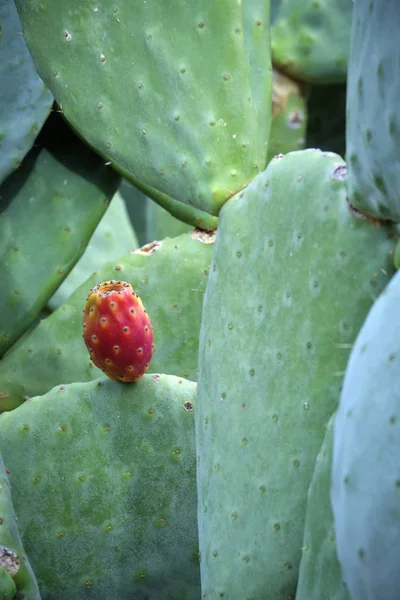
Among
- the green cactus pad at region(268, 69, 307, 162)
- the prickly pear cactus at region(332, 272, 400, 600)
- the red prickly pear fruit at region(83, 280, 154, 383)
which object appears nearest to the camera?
the prickly pear cactus at region(332, 272, 400, 600)

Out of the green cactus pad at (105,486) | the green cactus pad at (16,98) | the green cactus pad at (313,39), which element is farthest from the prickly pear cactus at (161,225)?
the green cactus pad at (105,486)

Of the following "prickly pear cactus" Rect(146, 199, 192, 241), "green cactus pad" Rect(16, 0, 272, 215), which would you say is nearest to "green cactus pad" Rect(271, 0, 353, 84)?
"prickly pear cactus" Rect(146, 199, 192, 241)

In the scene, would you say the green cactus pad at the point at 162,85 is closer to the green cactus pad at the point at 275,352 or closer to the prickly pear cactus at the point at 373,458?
the green cactus pad at the point at 275,352

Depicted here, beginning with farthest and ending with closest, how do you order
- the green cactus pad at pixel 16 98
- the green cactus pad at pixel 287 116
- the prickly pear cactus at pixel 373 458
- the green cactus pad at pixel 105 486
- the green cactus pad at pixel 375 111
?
the green cactus pad at pixel 287 116
the green cactus pad at pixel 16 98
the green cactus pad at pixel 105 486
the green cactus pad at pixel 375 111
the prickly pear cactus at pixel 373 458

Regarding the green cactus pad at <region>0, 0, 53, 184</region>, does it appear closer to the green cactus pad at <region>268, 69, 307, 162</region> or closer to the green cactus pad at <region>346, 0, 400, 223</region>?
the green cactus pad at <region>268, 69, 307, 162</region>

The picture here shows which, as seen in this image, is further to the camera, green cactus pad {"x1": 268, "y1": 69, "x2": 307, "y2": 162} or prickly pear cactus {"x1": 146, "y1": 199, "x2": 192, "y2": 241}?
prickly pear cactus {"x1": 146, "y1": 199, "x2": 192, "y2": 241}

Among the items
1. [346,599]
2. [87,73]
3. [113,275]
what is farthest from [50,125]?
[346,599]

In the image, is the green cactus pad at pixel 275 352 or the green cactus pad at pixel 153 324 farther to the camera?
the green cactus pad at pixel 153 324

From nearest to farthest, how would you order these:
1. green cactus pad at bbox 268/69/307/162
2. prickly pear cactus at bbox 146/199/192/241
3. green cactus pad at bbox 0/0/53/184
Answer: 1. green cactus pad at bbox 0/0/53/184
2. green cactus pad at bbox 268/69/307/162
3. prickly pear cactus at bbox 146/199/192/241
